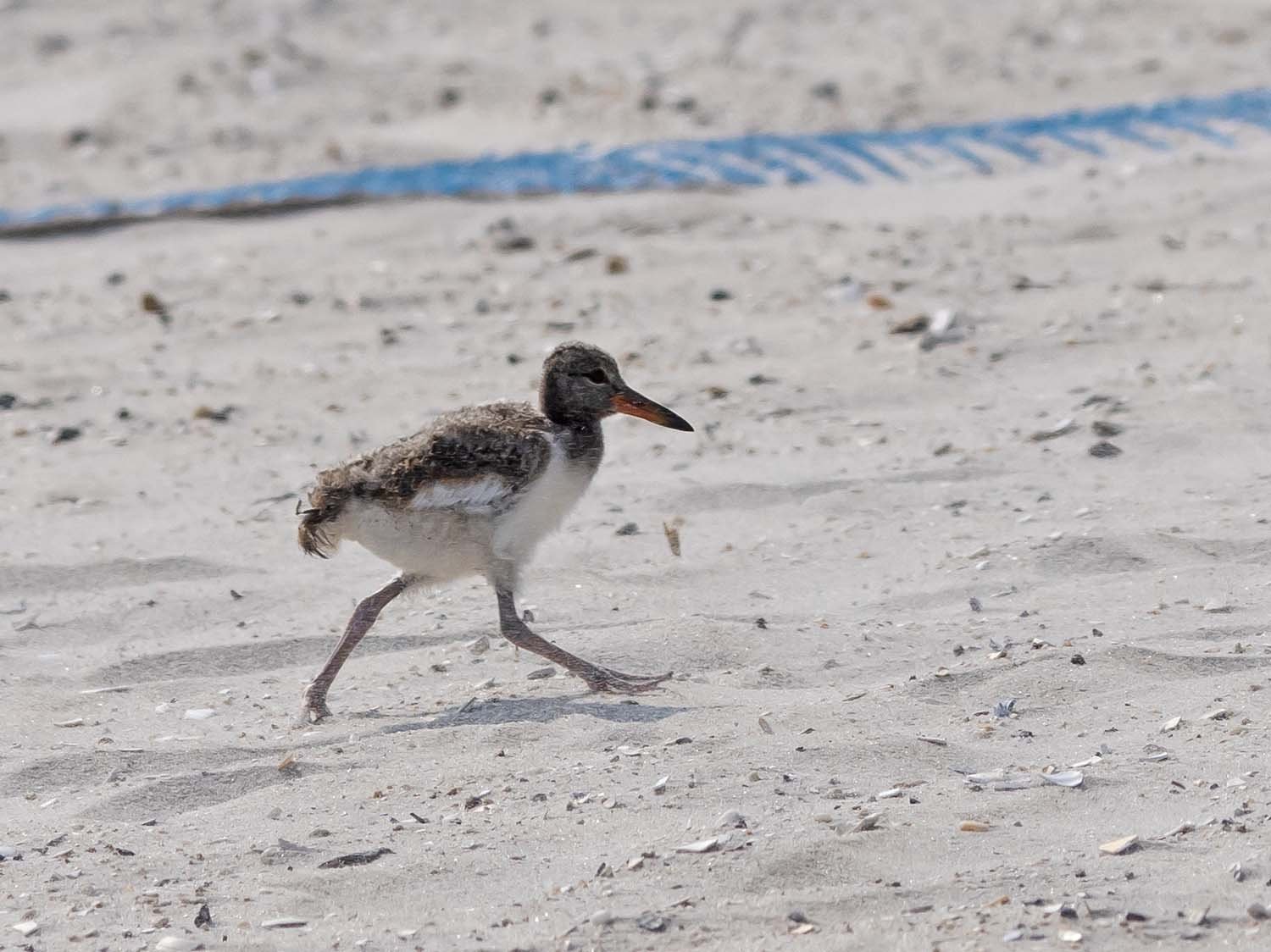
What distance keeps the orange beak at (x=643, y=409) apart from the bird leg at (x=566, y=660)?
2.28 feet

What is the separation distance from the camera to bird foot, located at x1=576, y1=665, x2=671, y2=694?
5008 mm

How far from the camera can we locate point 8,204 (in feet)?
35.9

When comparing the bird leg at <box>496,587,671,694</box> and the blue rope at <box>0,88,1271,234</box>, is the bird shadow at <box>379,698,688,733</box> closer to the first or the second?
the bird leg at <box>496,587,671,694</box>

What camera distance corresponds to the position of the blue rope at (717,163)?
10344mm

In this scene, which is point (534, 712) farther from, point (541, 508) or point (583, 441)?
point (583, 441)

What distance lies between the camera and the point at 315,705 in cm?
505

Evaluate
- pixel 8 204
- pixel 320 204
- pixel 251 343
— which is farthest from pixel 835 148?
pixel 8 204

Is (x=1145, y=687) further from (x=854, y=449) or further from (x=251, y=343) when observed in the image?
(x=251, y=343)

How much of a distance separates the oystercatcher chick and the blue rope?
5.08 meters

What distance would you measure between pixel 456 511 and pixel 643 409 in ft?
2.48

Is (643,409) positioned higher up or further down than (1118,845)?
higher up

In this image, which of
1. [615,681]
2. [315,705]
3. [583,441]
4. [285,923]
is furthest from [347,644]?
[285,923]

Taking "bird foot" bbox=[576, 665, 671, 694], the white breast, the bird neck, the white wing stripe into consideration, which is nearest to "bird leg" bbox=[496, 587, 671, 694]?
"bird foot" bbox=[576, 665, 671, 694]

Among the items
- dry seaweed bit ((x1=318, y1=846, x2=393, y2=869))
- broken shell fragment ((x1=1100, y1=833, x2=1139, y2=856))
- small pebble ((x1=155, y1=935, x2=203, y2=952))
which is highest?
broken shell fragment ((x1=1100, y1=833, x2=1139, y2=856))
